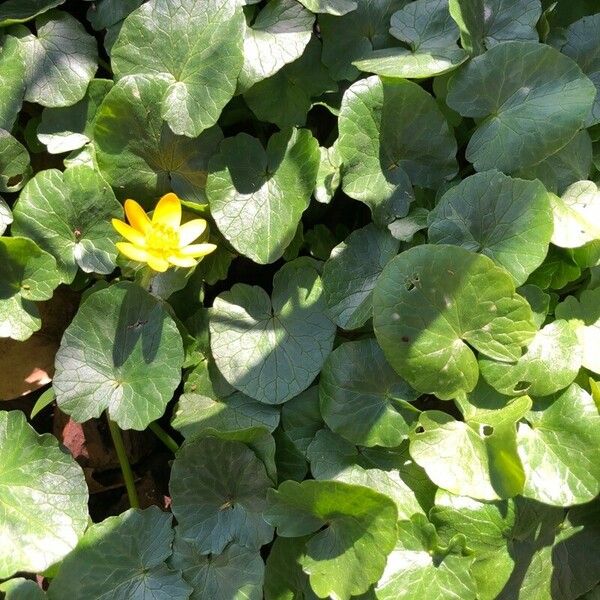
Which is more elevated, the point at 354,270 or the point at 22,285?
the point at 22,285

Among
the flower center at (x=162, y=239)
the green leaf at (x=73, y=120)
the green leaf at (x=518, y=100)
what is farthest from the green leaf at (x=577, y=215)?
the green leaf at (x=73, y=120)

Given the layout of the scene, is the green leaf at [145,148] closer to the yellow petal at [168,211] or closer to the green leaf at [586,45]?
the yellow petal at [168,211]


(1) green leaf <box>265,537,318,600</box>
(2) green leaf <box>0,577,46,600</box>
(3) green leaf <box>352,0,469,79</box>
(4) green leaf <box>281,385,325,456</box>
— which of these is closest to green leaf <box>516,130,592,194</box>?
(3) green leaf <box>352,0,469,79</box>

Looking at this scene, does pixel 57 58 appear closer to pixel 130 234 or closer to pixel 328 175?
pixel 130 234

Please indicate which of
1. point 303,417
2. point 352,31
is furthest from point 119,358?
point 352,31

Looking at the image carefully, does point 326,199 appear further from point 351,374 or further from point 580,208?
point 580,208

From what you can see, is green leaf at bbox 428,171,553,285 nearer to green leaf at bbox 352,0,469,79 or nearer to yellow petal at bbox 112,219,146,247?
green leaf at bbox 352,0,469,79

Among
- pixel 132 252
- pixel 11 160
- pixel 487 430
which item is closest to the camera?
pixel 132 252

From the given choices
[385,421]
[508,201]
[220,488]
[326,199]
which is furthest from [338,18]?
[220,488]
